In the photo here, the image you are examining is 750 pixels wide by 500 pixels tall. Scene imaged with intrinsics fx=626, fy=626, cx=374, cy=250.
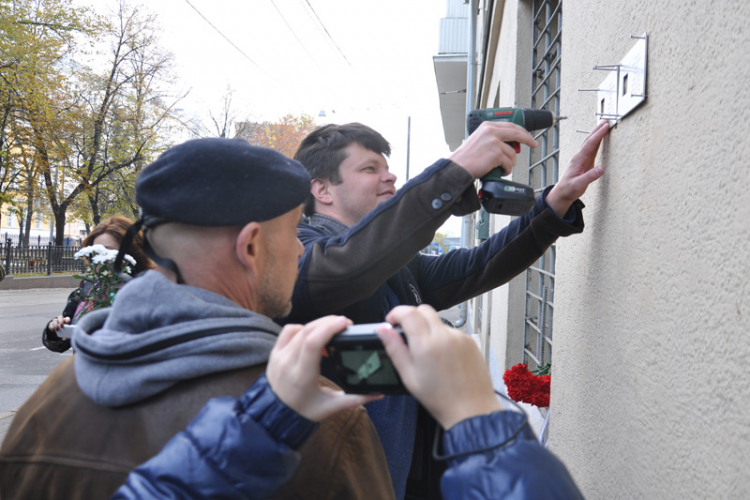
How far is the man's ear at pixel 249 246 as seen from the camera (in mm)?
1368

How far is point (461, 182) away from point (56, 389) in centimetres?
122

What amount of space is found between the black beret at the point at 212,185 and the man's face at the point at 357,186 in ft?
3.74

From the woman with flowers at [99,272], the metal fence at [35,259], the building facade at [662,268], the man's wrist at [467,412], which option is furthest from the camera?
the metal fence at [35,259]

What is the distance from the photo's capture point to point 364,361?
0.97m

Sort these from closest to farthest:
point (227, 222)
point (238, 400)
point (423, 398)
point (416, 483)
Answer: point (423, 398) → point (238, 400) → point (227, 222) → point (416, 483)

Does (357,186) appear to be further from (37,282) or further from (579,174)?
(37,282)

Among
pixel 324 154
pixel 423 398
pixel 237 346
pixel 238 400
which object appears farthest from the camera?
pixel 324 154

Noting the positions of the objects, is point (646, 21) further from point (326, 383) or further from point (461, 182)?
point (326, 383)

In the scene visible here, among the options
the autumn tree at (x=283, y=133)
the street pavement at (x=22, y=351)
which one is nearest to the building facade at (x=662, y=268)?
the street pavement at (x=22, y=351)

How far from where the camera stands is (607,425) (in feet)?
5.90

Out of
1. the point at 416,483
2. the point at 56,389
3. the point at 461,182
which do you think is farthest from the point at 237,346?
the point at 416,483

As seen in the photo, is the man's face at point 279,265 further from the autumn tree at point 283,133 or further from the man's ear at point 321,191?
the autumn tree at point 283,133

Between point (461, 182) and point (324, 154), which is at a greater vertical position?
point (324, 154)

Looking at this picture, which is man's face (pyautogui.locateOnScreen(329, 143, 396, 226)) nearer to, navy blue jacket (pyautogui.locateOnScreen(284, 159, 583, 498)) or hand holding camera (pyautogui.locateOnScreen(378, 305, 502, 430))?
navy blue jacket (pyautogui.locateOnScreen(284, 159, 583, 498))
